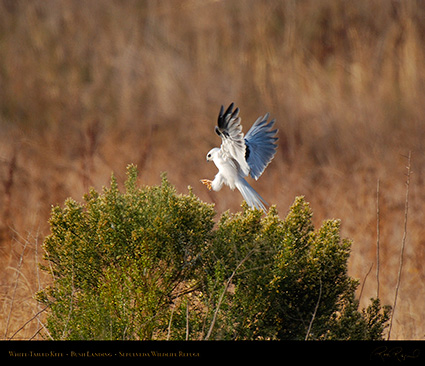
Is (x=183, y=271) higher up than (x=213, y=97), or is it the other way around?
(x=213, y=97)

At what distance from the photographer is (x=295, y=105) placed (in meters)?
6.59

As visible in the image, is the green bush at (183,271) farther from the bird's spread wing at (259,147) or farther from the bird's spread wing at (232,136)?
the bird's spread wing at (259,147)

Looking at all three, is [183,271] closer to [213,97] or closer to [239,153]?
[239,153]

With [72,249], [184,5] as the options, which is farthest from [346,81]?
[72,249]

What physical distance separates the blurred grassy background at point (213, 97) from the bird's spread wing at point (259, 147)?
2.31m

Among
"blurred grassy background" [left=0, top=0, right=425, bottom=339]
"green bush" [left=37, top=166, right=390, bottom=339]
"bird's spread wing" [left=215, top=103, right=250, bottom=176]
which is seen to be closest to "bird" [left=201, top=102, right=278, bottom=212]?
"bird's spread wing" [left=215, top=103, right=250, bottom=176]

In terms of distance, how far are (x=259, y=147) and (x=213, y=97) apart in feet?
13.2

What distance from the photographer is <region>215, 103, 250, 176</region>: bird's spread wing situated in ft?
7.84

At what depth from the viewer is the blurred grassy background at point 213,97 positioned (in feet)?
18.3

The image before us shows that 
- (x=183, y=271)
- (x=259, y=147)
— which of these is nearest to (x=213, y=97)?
(x=259, y=147)

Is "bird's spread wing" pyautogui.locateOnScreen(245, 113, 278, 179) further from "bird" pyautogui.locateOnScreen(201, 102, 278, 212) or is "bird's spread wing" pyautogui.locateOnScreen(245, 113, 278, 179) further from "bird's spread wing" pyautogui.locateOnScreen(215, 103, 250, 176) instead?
"bird's spread wing" pyautogui.locateOnScreen(215, 103, 250, 176)

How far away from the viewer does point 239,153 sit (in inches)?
101

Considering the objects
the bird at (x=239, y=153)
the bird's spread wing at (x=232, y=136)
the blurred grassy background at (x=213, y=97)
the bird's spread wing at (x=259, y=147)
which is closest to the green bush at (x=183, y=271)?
the bird at (x=239, y=153)
